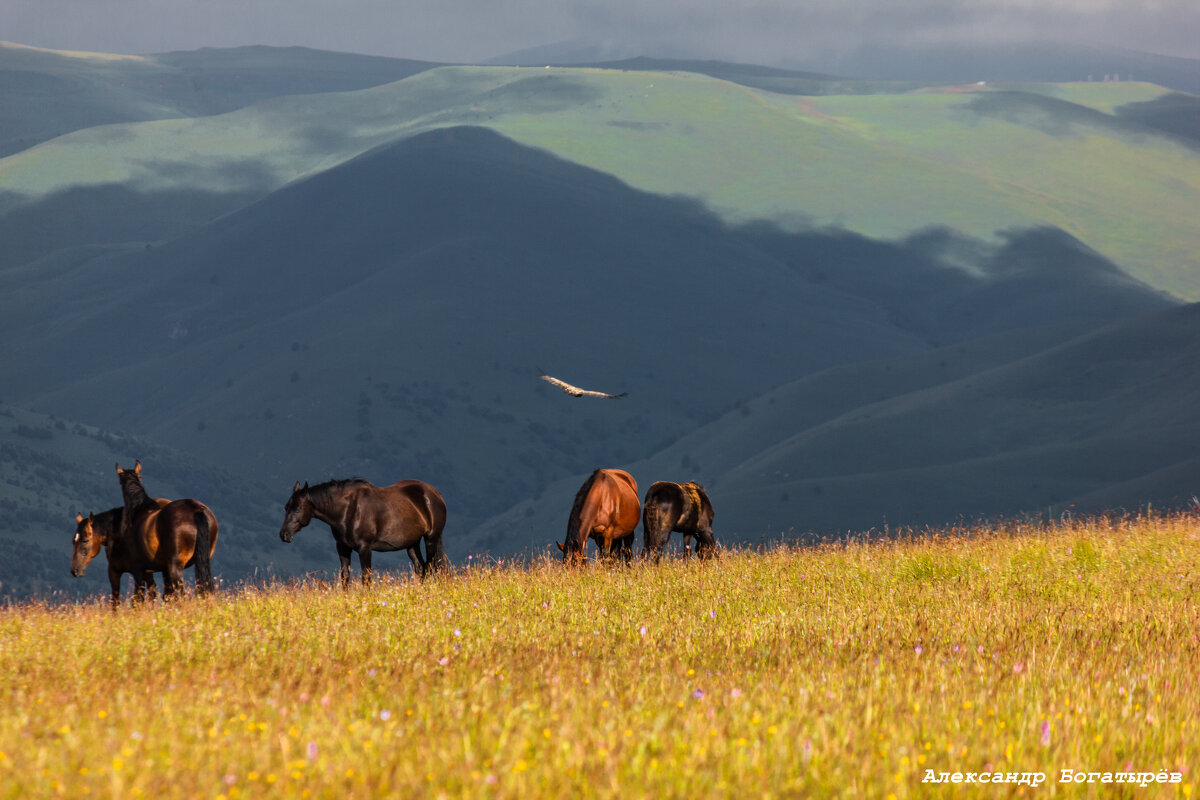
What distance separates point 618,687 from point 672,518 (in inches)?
427

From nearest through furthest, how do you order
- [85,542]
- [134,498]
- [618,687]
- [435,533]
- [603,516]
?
[618,687]
[85,542]
[134,498]
[603,516]
[435,533]

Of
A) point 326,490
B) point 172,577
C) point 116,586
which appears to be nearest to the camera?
point 116,586

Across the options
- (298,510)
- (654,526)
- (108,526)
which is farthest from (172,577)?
(654,526)

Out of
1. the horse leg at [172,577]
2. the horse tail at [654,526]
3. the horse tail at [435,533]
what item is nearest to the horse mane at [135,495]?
the horse leg at [172,577]

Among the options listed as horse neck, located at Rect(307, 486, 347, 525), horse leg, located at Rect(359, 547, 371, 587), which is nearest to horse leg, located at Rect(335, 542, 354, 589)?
horse leg, located at Rect(359, 547, 371, 587)

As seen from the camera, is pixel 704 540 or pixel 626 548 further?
pixel 704 540

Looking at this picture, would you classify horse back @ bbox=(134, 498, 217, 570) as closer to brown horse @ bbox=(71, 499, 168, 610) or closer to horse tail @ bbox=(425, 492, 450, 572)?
brown horse @ bbox=(71, 499, 168, 610)

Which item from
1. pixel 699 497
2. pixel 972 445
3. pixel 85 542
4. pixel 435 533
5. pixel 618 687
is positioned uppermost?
pixel 618 687

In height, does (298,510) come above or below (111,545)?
above

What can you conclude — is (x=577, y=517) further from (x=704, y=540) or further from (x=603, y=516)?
(x=704, y=540)

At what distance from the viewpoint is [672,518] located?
18328mm

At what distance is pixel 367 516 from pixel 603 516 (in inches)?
122

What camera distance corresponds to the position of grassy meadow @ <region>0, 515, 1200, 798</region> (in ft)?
18.6

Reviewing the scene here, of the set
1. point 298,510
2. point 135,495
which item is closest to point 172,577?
point 135,495
